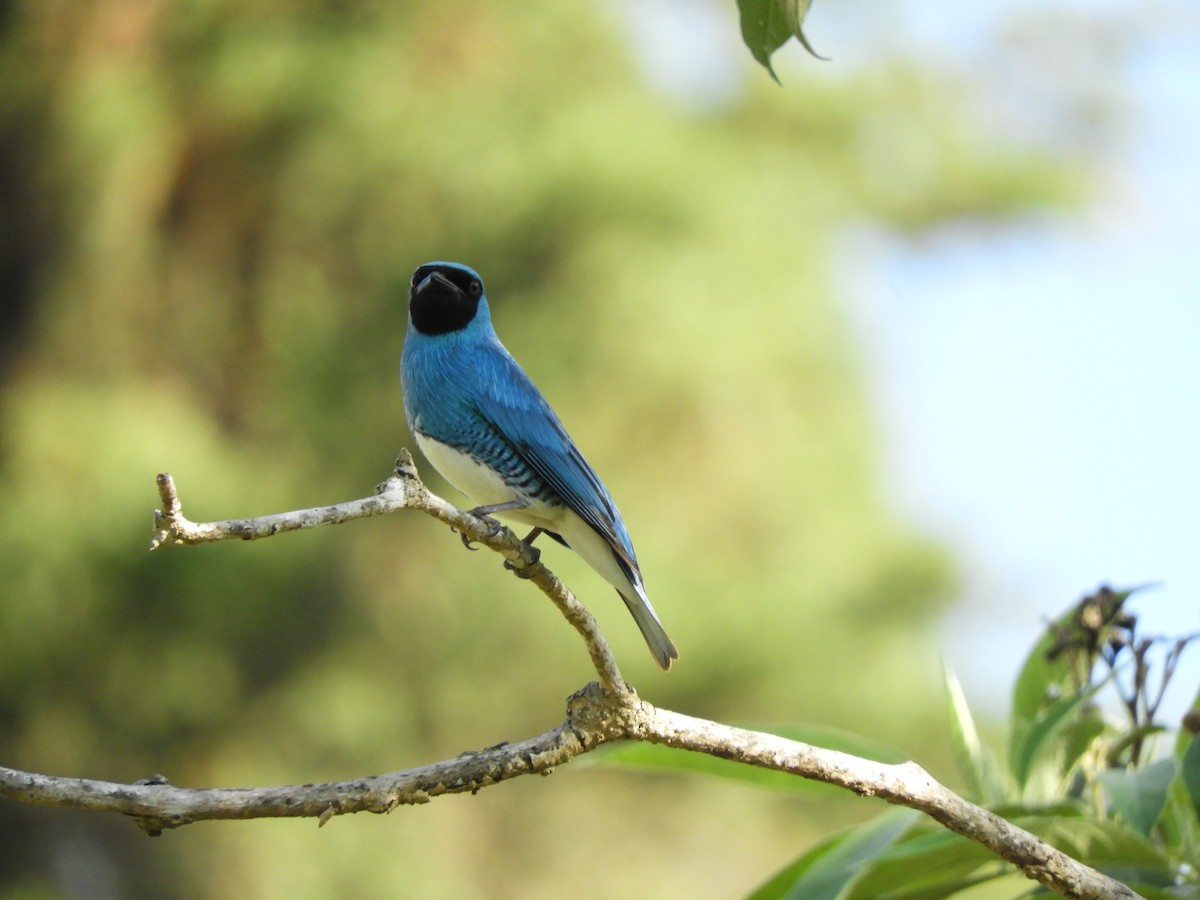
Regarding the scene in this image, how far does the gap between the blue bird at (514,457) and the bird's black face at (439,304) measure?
108 mm

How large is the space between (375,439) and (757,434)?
3317 millimetres

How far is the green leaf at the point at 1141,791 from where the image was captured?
1.78m

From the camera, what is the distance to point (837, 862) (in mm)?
1995

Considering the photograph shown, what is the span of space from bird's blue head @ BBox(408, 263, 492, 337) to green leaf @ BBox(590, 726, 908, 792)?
56.1 inches

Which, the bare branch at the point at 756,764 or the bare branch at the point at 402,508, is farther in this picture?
the bare branch at the point at 756,764

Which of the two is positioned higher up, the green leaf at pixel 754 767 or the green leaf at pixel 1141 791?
the green leaf at pixel 754 767

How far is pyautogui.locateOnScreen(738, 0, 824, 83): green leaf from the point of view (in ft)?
4.89

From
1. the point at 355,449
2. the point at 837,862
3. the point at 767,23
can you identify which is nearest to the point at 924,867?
the point at 837,862

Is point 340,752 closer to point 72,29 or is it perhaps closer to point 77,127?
point 77,127

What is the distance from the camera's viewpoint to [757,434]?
429 inches

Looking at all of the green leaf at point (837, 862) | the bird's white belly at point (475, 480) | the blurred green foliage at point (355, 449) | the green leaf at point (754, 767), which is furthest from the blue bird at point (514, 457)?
the blurred green foliage at point (355, 449)

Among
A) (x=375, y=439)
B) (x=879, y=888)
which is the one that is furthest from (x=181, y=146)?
(x=879, y=888)

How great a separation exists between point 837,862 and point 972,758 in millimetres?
330

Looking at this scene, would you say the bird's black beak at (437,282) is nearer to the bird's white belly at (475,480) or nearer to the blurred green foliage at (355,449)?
the bird's white belly at (475,480)
